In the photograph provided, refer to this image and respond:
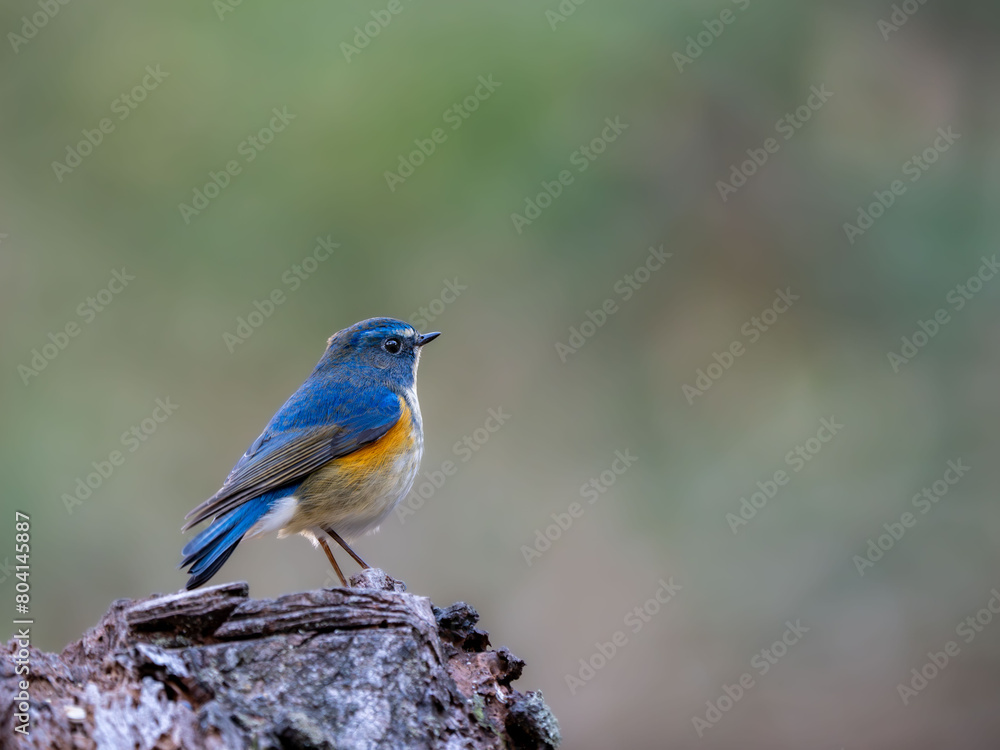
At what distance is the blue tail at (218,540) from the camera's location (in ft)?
12.0

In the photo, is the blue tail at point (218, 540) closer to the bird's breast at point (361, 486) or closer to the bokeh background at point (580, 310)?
the bird's breast at point (361, 486)

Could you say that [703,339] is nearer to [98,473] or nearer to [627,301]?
[627,301]

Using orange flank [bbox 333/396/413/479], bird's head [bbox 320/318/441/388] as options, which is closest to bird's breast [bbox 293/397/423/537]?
orange flank [bbox 333/396/413/479]

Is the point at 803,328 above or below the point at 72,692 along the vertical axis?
above

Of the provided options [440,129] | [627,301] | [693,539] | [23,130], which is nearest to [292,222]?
[440,129]

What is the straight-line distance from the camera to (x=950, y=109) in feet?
28.5

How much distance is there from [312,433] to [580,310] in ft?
14.5

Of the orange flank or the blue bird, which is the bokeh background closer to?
the blue bird

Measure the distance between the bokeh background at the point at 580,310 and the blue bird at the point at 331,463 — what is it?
104 inches

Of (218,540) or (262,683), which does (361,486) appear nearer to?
(218,540)

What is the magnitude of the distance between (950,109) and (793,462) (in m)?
3.56

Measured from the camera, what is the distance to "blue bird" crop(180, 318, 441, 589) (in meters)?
4.27

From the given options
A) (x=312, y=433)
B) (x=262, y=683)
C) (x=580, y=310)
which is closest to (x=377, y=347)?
(x=312, y=433)

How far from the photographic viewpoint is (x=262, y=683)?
2.51 meters
